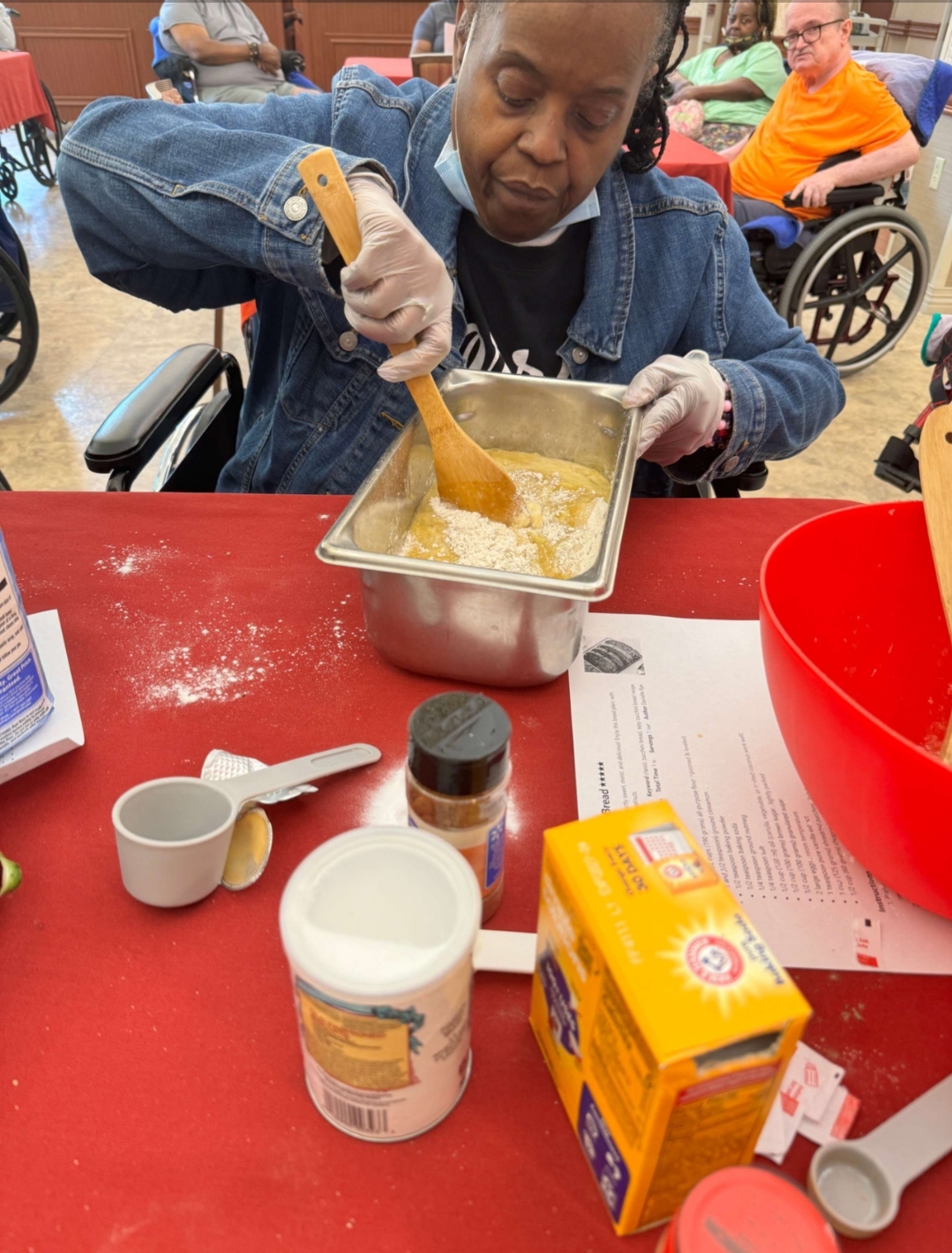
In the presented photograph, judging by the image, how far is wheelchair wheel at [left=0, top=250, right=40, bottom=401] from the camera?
2703mm

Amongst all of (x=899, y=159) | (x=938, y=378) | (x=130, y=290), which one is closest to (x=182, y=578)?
Result: (x=130, y=290)

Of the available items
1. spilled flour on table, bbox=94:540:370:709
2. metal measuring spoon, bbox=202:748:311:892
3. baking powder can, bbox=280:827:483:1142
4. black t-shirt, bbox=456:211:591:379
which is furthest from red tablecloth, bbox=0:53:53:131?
baking powder can, bbox=280:827:483:1142

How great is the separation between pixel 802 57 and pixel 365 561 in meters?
3.37

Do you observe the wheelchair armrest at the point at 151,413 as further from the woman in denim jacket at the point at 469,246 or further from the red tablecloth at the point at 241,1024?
the red tablecloth at the point at 241,1024

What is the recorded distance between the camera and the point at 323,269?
2.92 ft

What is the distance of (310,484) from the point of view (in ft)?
3.72

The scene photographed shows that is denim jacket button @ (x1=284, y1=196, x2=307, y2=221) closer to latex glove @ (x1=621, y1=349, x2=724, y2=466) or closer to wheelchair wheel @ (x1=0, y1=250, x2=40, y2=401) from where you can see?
latex glove @ (x1=621, y1=349, x2=724, y2=466)

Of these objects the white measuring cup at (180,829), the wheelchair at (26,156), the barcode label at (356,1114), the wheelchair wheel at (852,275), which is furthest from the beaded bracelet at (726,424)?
the wheelchair at (26,156)

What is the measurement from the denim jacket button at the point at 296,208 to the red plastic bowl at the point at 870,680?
0.59 meters

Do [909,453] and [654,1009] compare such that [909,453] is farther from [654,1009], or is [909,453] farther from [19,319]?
[19,319]

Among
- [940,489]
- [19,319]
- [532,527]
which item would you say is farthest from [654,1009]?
[19,319]

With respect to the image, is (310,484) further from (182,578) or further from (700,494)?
(700,494)

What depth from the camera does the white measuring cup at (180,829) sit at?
51 centimetres

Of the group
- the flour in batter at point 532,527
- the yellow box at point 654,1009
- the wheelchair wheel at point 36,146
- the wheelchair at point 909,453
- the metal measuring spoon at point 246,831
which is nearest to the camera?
the yellow box at point 654,1009
